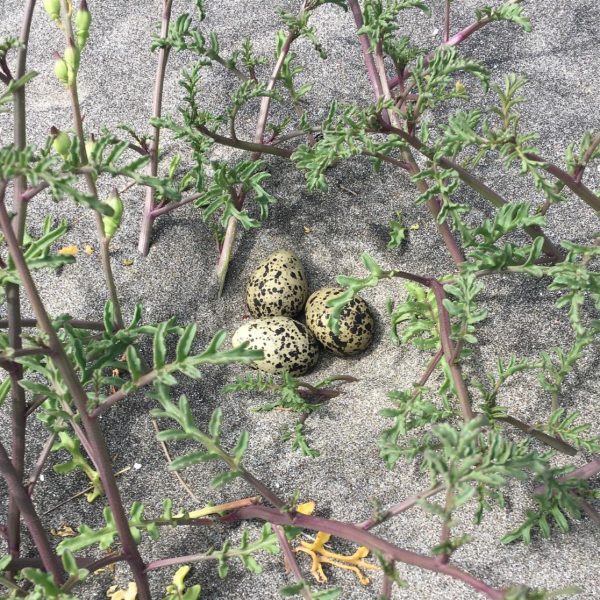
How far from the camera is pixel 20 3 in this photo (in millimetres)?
3631

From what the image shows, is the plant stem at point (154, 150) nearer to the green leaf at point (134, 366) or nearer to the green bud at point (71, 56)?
the green bud at point (71, 56)

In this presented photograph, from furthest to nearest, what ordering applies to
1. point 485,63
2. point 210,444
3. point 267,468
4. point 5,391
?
point 485,63 < point 267,468 < point 5,391 < point 210,444

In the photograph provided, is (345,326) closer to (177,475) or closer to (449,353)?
(449,353)

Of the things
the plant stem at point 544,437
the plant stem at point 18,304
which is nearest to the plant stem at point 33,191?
the plant stem at point 18,304

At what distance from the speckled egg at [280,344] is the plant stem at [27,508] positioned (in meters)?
0.86

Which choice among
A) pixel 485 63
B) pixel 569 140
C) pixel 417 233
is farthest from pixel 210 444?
pixel 485 63

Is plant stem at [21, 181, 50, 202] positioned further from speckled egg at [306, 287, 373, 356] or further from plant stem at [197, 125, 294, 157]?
speckled egg at [306, 287, 373, 356]

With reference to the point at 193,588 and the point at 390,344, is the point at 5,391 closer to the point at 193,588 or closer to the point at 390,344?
the point at 193,588

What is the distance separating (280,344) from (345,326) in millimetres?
201

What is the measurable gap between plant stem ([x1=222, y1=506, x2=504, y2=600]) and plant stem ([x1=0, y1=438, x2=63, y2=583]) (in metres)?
0.38

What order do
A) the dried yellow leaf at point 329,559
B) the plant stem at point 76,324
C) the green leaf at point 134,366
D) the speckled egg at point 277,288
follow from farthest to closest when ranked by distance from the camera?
the speckled egg at point 277,288 → the dried yellow leaf at point 329,559 → the plant stem at point 76,324 → the green leaf at point 134,366

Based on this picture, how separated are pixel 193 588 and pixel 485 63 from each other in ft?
7.49

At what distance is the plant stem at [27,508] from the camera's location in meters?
1.66

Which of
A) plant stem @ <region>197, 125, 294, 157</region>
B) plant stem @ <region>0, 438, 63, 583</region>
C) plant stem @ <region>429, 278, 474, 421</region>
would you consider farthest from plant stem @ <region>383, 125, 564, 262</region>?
plant stem @ <region>0, 438, 63, 583</region>
